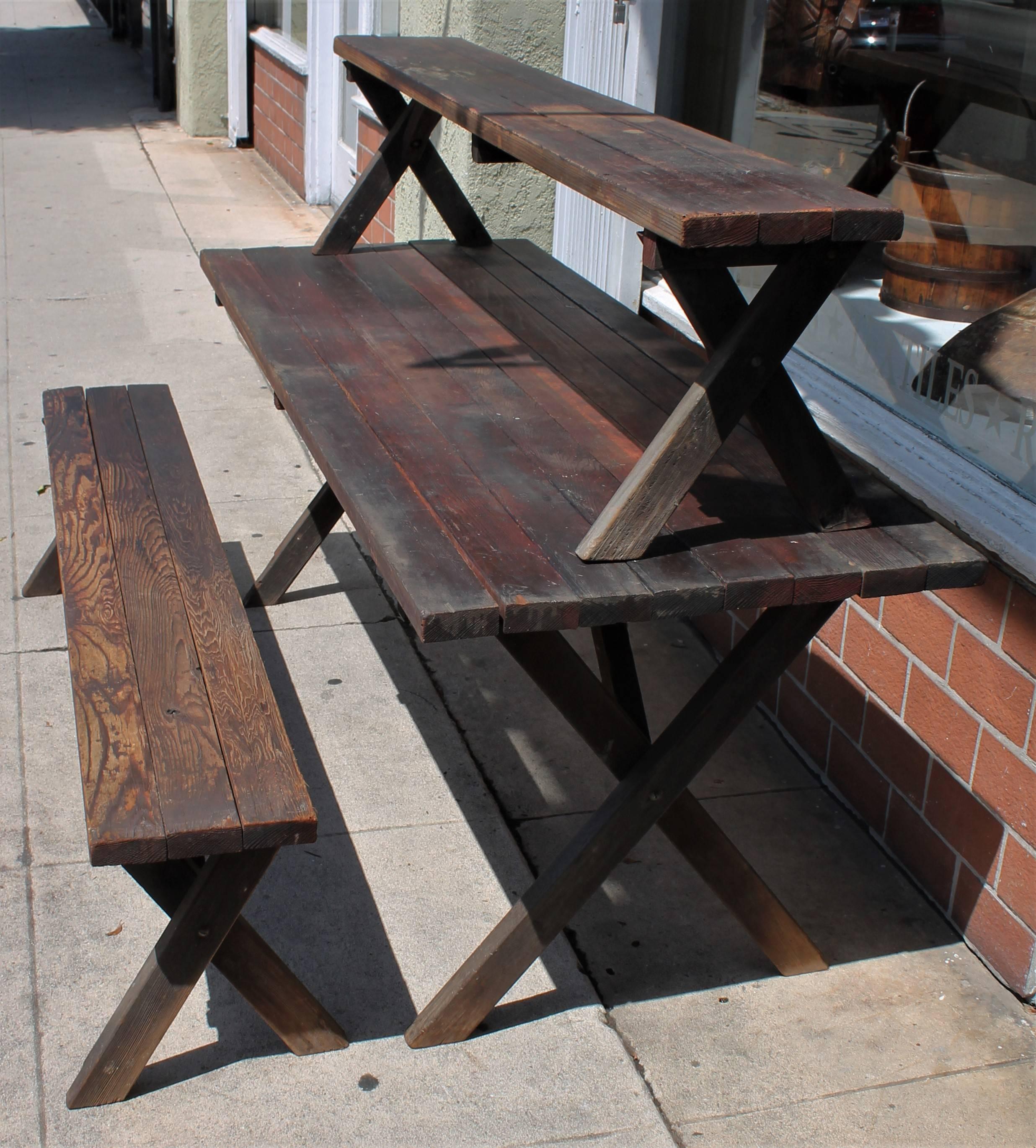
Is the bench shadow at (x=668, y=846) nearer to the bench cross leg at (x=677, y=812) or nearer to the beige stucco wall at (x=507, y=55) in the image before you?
the bench cross leg at (x=677, y=812)

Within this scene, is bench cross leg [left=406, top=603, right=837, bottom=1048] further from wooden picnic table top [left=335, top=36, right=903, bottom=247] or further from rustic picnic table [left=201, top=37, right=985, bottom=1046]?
wooden picnic table top [left=335, top=36, right=903, bottom=247]

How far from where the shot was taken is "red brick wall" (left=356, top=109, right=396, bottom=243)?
632 cm

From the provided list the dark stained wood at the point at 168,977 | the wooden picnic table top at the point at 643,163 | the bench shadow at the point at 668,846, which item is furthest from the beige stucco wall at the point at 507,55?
the dark stained wood at the point at 168,977

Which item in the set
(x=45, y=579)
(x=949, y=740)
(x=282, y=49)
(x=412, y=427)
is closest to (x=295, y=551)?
(x=45, y=579)

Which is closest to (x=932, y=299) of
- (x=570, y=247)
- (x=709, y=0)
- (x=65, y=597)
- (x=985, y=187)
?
(x=985, y=187)

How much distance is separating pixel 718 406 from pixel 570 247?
8.65 ft

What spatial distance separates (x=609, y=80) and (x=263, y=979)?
2.85 meters

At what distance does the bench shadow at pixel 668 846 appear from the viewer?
2648 millimetres

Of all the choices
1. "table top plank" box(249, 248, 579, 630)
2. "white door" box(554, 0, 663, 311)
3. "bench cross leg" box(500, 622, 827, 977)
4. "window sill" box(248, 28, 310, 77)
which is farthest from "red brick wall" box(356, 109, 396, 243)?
"bench cross leg" box(500, 622, 827, 977)

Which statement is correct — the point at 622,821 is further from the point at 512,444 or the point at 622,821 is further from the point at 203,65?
the point at 203,65

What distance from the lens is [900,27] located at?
121 inches

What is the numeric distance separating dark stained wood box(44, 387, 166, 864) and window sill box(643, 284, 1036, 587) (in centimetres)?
130

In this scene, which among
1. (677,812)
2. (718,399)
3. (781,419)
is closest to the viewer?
(718,399)

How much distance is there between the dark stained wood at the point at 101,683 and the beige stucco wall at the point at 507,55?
2277mm
